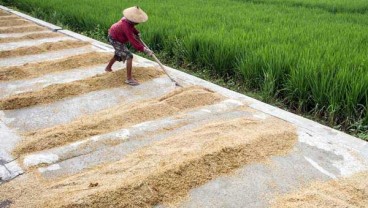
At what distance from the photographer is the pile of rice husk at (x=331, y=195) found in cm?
217

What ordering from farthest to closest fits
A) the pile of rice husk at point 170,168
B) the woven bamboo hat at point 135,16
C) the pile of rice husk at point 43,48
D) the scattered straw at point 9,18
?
1. the scattered straw at point 9,18
2. the pile of rice husk at point 43,48
3. the woven bamboo hat at point 135,16
4. the pile of rice husk at point 170,168

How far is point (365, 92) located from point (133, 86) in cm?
221

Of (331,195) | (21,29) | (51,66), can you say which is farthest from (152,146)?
(21,29)

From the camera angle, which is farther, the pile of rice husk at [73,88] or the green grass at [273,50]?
the pile of rice husk at [73,88]

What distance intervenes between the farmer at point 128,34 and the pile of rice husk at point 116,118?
0.59 m

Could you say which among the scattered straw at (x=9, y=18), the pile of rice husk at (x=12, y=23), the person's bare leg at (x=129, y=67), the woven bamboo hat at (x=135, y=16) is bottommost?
the pile of rice husk at (x=12, y=23)

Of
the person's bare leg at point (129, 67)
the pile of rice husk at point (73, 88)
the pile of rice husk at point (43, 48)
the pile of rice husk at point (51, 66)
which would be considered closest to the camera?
the pile of rice husk at point (73, 88)

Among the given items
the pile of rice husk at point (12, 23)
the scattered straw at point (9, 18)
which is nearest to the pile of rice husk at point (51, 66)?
the pile of rice husk at point (12, 23)

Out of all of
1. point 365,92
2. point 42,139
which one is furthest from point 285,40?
point 42,139

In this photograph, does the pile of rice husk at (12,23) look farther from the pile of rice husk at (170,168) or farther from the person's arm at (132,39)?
the pile of rice husk at (170,168)

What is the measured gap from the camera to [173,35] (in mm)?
5551

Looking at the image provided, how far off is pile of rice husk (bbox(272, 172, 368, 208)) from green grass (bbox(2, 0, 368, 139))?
860 millimetres

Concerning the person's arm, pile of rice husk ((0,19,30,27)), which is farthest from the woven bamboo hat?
pile of rice husk ((0,19,30,27))

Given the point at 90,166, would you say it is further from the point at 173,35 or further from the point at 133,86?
the point at 173,35
